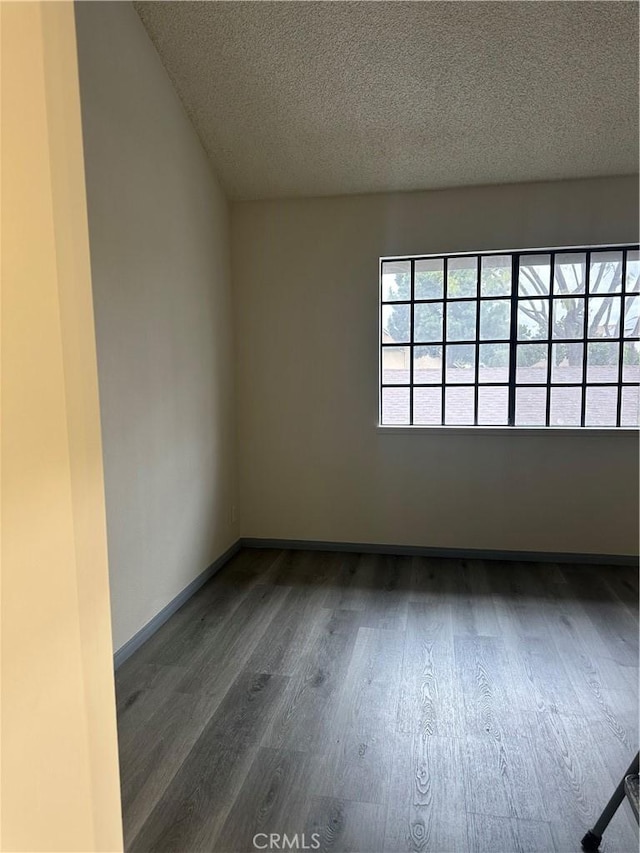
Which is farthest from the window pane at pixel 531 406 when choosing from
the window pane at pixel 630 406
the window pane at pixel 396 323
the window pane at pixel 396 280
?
the window pane at pixel 396 280

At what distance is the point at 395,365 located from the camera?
13.0 feet

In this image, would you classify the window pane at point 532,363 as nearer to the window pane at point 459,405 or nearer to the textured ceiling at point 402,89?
the window pane at point 459,405

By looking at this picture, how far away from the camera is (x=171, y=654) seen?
2553 mm

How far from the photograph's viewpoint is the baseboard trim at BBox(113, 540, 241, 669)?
2513mm

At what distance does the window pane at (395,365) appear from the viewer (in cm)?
394

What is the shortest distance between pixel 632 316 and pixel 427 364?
1429 mm

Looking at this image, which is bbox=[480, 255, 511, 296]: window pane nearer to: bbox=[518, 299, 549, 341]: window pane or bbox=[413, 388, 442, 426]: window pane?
bbox=[518, 299, 549, 341]: window pane

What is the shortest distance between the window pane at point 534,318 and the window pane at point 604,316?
30 centimetres

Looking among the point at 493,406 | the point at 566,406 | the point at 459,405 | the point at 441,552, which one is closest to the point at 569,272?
the point at 566,406

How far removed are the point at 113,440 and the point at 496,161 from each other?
2.95 m

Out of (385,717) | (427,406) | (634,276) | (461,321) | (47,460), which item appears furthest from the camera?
(427,406)

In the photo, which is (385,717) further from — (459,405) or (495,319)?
(495,319)

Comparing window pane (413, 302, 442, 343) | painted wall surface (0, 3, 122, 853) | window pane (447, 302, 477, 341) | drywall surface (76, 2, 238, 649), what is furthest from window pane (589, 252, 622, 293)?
painted wall surface (0, 3, 122, 853)

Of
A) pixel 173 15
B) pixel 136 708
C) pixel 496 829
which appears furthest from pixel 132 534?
pixel 173 15
